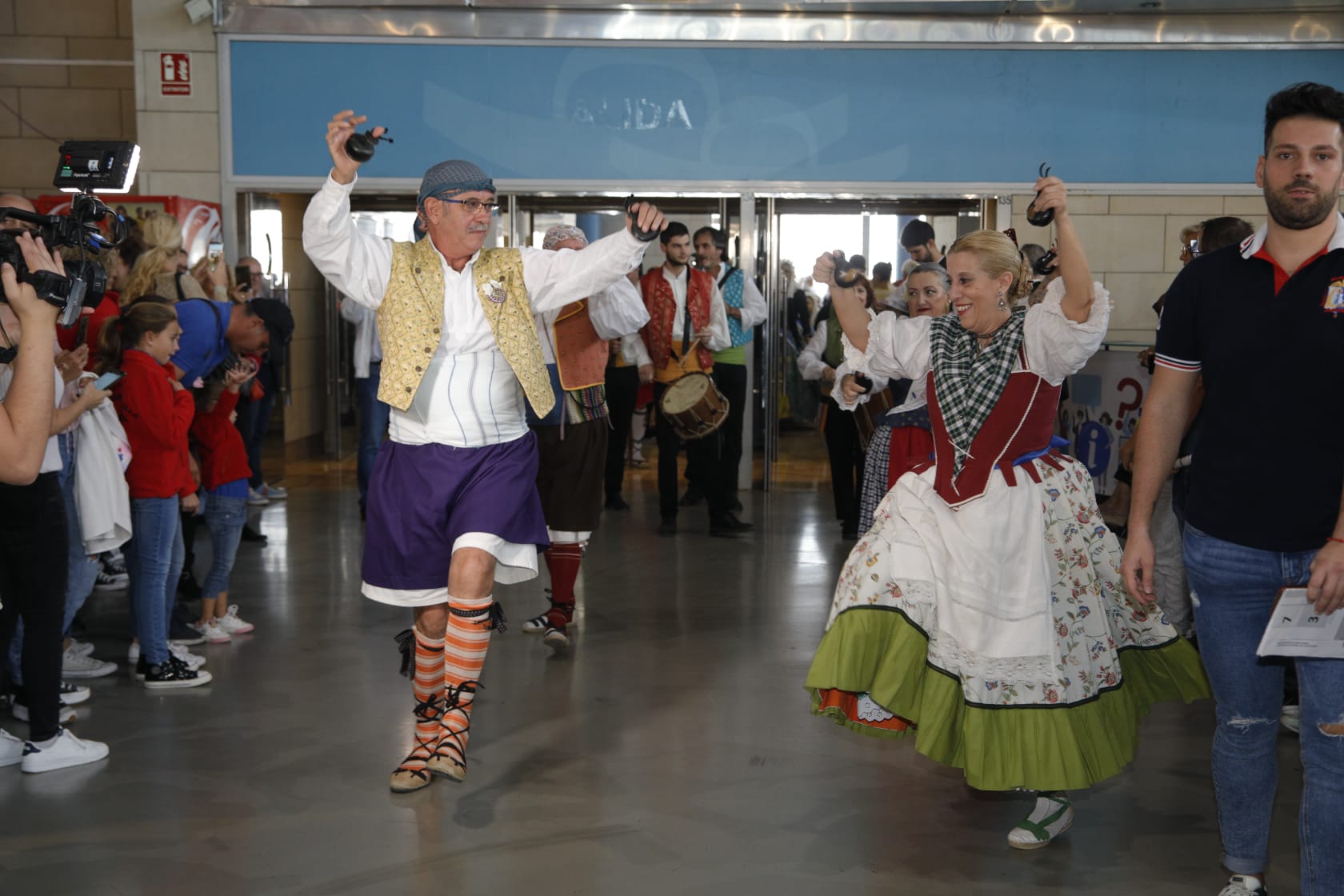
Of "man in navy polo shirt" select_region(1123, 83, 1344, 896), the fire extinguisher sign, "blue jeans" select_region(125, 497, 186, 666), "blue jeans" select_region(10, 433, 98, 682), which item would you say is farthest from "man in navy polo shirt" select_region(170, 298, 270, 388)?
the fire extinguisher sign

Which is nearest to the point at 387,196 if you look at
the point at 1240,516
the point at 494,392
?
the point at 494,392

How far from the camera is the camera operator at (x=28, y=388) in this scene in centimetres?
262

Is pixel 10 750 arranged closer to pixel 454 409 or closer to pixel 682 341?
pixel 454 409

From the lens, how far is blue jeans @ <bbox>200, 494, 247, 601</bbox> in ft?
16.6

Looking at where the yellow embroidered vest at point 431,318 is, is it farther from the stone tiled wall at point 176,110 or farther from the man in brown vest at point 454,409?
the stone tiled wall at point 176,110

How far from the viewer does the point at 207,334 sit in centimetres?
504

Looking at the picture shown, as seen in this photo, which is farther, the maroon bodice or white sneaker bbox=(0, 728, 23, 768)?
white sneaker bbox=(0, 728, 23, 768)

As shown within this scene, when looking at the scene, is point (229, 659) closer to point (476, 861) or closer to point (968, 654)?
point (476, 861)

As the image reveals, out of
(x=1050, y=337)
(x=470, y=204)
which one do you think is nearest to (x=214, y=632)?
(x=470, y=204)

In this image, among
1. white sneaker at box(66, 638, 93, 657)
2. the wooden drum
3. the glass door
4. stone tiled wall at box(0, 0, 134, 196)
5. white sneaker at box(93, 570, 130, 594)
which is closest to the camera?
white sneaker at box(66, 638, 93, 657)

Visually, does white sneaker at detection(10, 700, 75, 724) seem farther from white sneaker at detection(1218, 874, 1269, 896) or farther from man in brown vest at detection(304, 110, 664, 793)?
white sneaker at detection(1218, 874, 1269, 896)

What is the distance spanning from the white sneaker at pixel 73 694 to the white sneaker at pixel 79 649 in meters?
0.33

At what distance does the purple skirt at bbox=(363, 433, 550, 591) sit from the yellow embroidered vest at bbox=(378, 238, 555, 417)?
17 cm

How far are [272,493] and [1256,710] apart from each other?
274 inches
